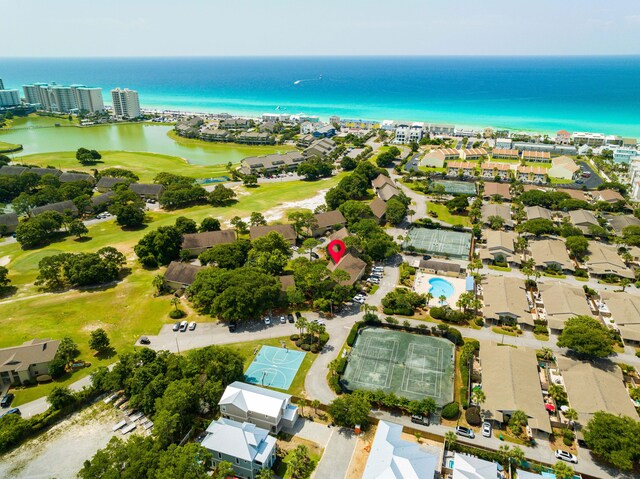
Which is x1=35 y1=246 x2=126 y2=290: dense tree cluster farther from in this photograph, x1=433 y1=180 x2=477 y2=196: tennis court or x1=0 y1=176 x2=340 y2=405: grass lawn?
x1=433 y1=180 x2=477 y2=196: tennis court

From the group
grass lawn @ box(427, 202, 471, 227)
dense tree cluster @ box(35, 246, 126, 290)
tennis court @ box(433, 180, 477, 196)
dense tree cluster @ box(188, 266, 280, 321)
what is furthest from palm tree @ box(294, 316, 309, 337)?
tennis court @ box(433, 180, 477, 196)

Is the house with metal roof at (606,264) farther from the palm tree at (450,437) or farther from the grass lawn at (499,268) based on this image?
the palm tree at (450,437)

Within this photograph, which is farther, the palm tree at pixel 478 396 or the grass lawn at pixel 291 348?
the grass lawn at pixel 291 348

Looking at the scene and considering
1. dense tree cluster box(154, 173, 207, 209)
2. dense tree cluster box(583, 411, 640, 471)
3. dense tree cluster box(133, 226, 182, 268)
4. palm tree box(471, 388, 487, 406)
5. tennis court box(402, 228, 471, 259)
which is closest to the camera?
dense tree cluster box(583, 411, 640, 471)

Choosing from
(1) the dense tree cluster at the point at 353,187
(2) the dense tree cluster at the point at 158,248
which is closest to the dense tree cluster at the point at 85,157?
(2) the dense tree cluster at the point at 158,248

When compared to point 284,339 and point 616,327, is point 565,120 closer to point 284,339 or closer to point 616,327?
point 616,327

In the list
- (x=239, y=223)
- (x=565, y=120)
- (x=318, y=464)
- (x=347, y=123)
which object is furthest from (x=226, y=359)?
(x=565, y=120)
